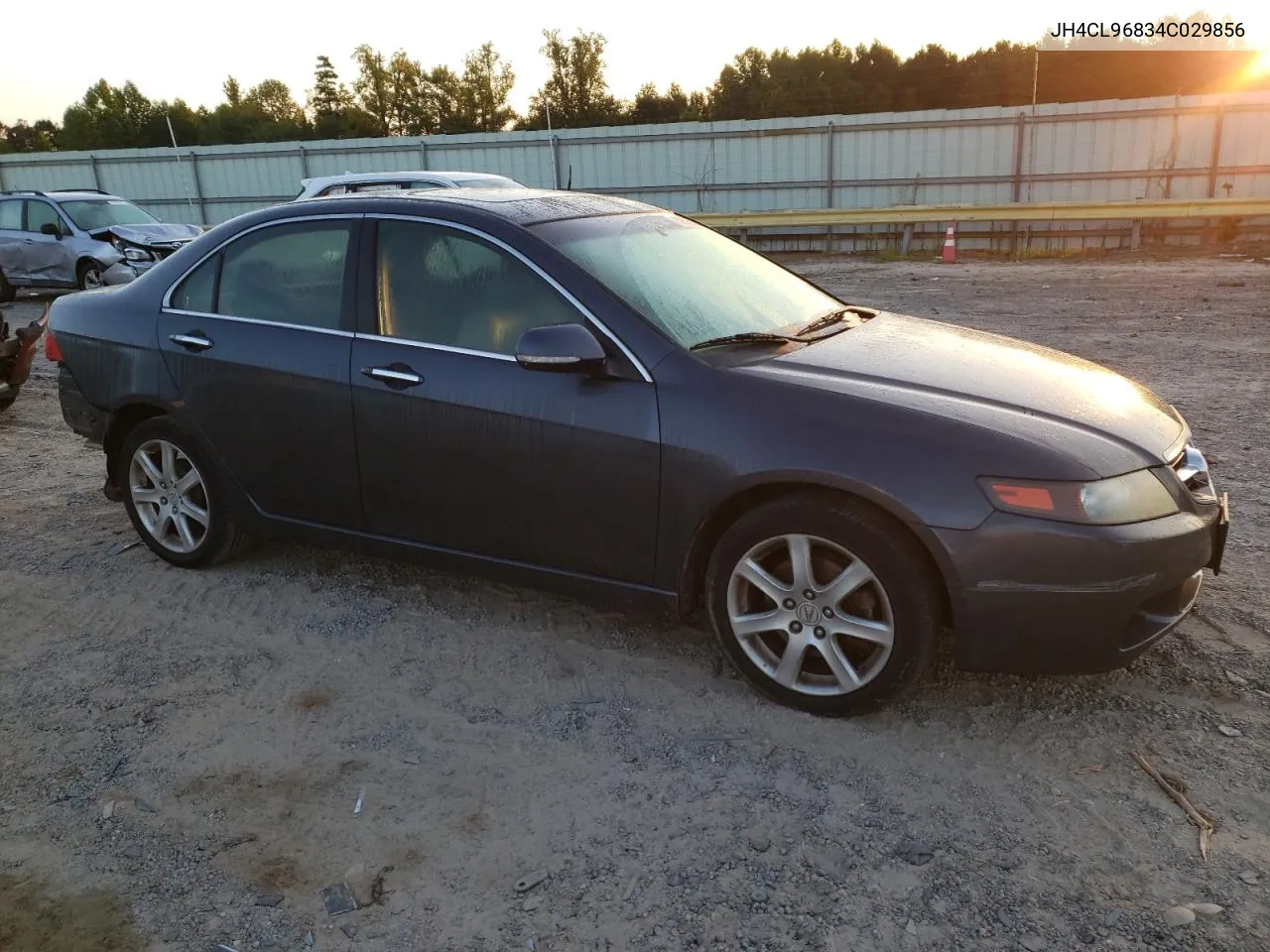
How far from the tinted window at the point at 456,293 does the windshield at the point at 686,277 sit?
205 millimetres

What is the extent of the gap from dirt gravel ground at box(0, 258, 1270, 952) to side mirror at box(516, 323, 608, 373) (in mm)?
1164

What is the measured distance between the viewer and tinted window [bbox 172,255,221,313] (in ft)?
14.1

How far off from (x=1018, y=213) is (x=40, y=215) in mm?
16995

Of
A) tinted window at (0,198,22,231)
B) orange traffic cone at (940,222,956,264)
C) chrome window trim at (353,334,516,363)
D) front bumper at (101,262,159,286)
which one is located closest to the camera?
chrome window trim at (353,334,516,363)

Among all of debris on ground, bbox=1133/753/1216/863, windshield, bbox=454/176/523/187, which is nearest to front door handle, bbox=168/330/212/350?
debris on ground, bbox=1133/753/1216/863

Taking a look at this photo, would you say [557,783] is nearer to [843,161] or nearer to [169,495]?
[169,495]

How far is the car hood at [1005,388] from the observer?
298cm

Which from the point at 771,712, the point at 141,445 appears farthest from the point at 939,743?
the point at 141,445

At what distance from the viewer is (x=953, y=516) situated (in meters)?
2.84

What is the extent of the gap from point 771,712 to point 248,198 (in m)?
26.6

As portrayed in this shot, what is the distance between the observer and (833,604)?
3.08m

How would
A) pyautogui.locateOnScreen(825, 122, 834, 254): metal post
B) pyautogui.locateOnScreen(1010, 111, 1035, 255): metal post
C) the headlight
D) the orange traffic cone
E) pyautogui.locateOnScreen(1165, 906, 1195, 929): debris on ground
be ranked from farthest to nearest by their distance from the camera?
pyautogui.locateOnScreen(825, 122, 834, 254): metal post, pyautogui.locateOnScreen(1010, 111, 1035, 255): metal post, the orange traffic cone, the headlight, pyautogui.locateOnScreen(1165, 906, 1195, 929): debris on ground

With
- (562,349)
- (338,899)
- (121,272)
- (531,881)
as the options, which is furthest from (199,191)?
(531,881)

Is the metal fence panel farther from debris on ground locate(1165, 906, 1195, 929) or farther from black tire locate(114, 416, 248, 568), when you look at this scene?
debris on ground locate(1165, 906, 1195, 929)
